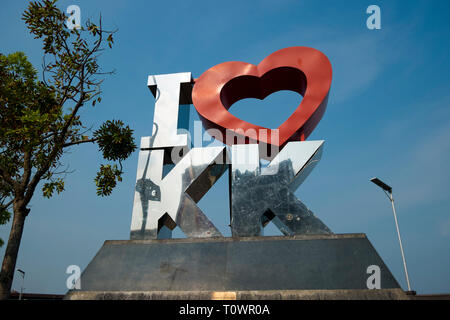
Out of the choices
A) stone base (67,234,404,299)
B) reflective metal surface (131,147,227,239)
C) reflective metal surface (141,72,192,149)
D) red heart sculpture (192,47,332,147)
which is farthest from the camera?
reflective metal surface (141,72,192,149)

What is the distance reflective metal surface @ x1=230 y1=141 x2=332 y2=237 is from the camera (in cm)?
825

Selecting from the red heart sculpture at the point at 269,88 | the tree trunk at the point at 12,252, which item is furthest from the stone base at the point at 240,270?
the red heart sculpture at the point at 269,88

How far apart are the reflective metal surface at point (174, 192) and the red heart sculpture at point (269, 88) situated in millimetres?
1075

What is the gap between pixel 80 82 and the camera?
11016mm

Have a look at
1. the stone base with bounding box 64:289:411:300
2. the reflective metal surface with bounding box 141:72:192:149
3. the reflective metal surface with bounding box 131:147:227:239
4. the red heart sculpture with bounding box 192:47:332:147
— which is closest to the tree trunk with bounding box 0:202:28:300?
the stone base with bounding box 64:289:411:300

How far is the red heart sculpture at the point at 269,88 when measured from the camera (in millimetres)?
9500

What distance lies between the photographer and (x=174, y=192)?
9.34m

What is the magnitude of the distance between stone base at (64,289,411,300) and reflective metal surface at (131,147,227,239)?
1.83 m

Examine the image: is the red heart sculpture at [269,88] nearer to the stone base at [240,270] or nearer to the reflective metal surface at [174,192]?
the reflective metal surface at [174,192]

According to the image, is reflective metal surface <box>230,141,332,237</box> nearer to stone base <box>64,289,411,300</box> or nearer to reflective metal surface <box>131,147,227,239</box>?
reflective metal surface <box>131,147,227,239</box>

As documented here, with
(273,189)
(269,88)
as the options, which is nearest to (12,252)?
(273,189)
